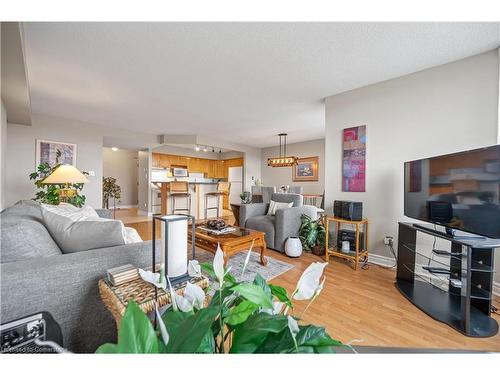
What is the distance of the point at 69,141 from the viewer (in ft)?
13.7

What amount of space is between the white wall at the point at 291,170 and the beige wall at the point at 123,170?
5160mm

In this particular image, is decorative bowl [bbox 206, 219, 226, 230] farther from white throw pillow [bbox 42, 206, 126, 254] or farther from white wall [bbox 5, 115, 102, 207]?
white wall [bbox 5, 115, 102, 207]

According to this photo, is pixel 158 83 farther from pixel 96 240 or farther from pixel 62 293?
pixel 62 293

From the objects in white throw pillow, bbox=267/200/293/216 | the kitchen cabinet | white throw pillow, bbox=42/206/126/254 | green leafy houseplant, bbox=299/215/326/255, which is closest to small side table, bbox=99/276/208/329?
white throw pillow, bbox=42/206/126/254

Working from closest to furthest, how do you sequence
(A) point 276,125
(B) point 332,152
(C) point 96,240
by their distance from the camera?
(C) point 96,240
(B) point 332,152
(A) point 276,125

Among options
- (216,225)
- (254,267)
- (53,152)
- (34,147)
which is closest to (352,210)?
(254,267)

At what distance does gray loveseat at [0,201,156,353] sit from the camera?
0.85 metres

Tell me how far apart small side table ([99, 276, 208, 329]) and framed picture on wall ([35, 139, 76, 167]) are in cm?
448

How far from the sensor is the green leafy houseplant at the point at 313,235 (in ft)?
9.84

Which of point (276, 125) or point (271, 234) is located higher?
point (276, 125)

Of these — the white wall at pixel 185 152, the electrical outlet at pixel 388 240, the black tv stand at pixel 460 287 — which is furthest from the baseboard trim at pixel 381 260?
the white wall at pixel 185 152
